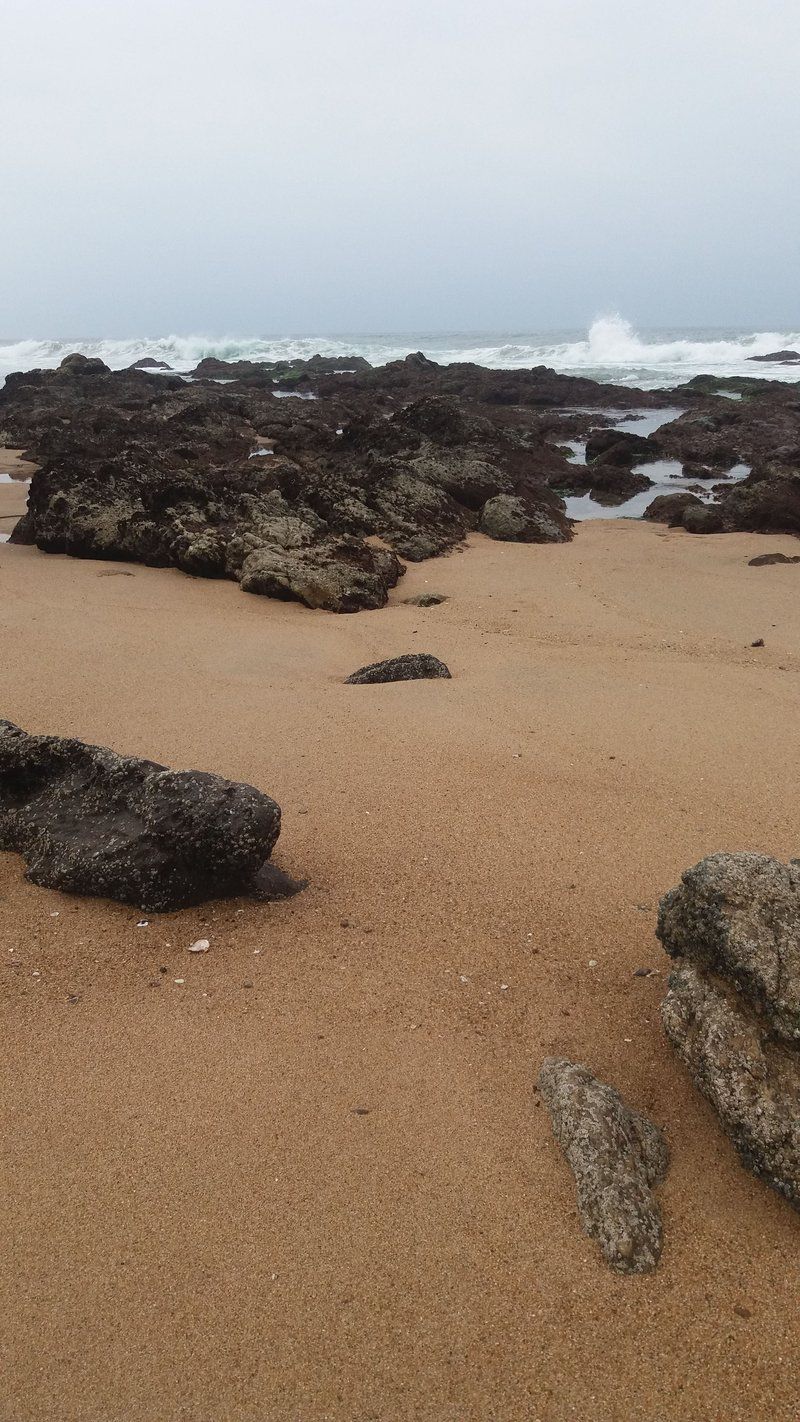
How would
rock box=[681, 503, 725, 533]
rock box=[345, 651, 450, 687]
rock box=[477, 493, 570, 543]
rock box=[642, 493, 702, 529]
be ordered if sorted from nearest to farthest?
rock box=[345, 651, 450, 687] < rock box=[477, 493, 570, 543] < rock box=[681, 503, 725, 533] < rock box=[642, 493, 702, 529]

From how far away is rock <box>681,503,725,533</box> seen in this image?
13.3 m

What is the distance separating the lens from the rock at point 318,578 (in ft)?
28.7

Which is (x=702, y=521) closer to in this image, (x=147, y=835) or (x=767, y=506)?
(x=767, y=506)

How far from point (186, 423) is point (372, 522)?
13.2 meters

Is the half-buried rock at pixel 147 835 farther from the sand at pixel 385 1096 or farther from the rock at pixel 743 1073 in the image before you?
the rock at pixel 743 1073

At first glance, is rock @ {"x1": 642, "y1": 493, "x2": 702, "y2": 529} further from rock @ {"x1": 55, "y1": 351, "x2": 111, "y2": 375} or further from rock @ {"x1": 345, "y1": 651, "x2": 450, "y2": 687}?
rock @ {"x1": 55, "y1": 351, "x2": 111, "y2": 375}

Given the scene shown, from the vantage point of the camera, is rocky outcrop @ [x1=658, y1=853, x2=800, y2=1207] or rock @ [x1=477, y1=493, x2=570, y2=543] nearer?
rocky outcrop @ [x1=658, y1=853, x2=800, y2=1207]

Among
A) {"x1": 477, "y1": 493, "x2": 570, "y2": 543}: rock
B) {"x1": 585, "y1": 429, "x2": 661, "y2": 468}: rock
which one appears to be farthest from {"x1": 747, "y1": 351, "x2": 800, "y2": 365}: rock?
{"x1": 477, "y1": 493, "x2": 570, "y2": 543}: rock

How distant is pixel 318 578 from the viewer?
8852mm

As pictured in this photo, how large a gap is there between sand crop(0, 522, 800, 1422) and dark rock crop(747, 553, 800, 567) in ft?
19.8

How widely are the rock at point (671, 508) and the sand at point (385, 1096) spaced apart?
9307 millimetres

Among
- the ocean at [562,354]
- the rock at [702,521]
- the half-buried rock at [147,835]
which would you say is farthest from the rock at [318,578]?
the ocean at [562,354]

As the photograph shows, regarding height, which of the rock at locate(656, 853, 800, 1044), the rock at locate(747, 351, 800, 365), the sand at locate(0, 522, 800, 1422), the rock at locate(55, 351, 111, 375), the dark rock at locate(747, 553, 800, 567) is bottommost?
the dark rock at locate(747, 553, 800, 567)

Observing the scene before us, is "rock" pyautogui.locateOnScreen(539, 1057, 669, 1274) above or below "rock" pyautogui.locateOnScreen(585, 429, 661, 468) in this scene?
below
